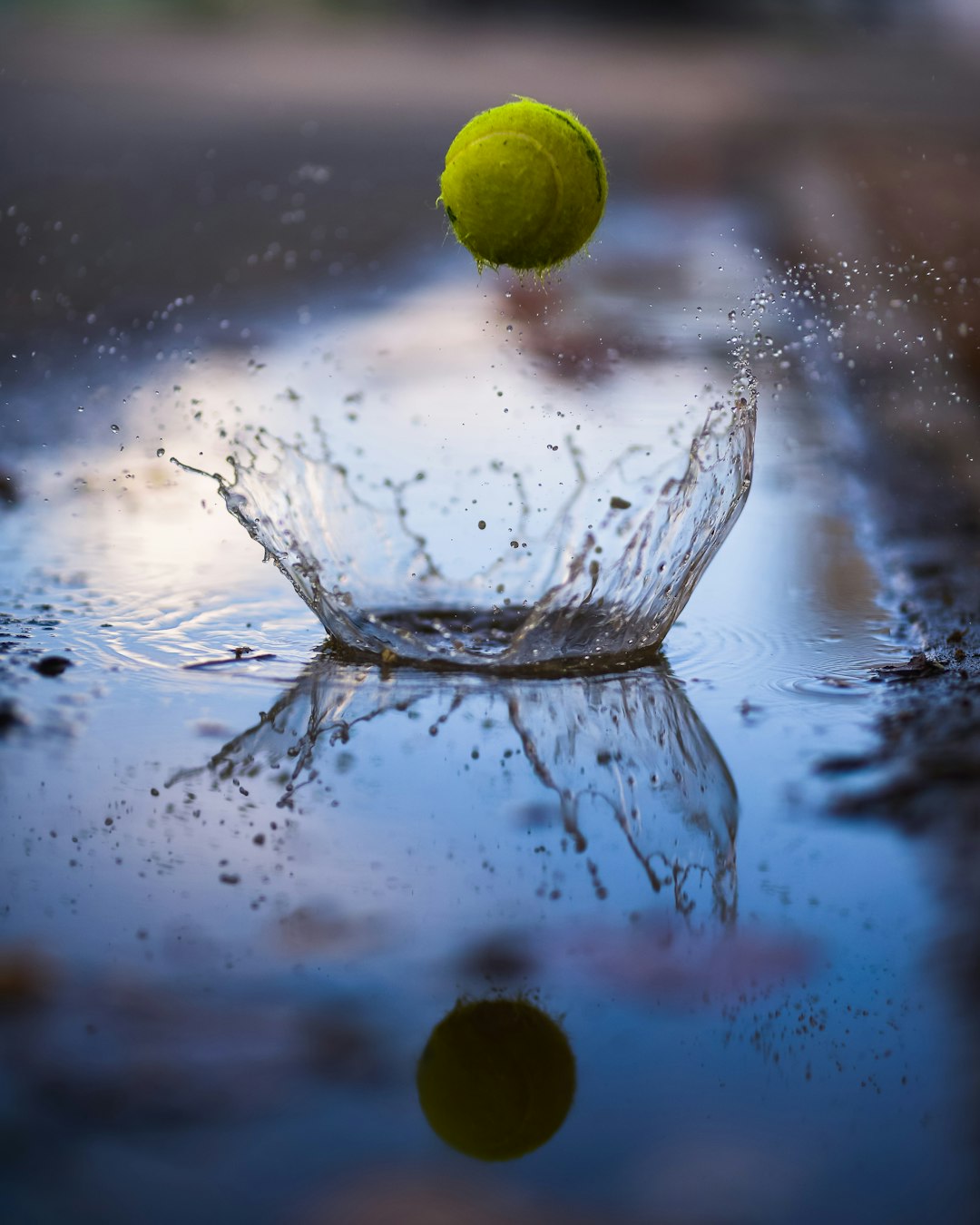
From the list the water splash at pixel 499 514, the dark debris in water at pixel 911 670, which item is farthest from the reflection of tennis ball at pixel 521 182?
the dark debris in water at pixel 911 670

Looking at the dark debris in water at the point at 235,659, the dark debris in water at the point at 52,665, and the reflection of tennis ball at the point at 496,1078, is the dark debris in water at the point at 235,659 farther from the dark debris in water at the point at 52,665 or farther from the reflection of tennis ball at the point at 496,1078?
the reflection of tennis ball at the point at 496,1078

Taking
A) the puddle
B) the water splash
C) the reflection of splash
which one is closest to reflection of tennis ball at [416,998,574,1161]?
the puddle

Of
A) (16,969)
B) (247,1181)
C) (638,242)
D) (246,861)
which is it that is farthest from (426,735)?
(638,242)

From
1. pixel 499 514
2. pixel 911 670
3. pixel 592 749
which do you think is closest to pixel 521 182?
pixel 592 749

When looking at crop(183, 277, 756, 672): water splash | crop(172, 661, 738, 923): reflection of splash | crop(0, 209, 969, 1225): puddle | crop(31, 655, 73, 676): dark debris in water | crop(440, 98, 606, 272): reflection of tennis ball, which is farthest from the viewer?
crop(183, 277, 756, 672): water splash

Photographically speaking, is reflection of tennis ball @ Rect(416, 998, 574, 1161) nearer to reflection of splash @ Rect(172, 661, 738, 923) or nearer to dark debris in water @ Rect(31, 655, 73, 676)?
reflection of splash @ Rect(172, 661, 738, 923)
